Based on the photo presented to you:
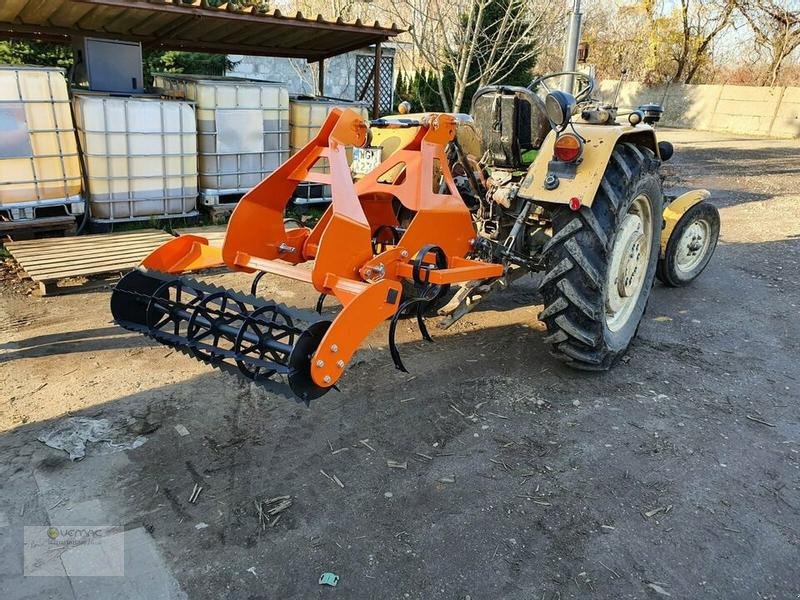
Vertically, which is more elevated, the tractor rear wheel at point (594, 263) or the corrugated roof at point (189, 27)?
the corrugated roof at point (189, 27)

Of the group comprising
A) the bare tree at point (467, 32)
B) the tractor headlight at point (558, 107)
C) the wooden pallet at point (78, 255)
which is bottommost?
the wooden pallet at point (78, 255)

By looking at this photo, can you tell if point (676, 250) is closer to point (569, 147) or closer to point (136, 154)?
point (569, 147)

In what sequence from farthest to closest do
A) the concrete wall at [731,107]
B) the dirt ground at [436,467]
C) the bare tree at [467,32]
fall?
1. the concrete wall at [731,107]
2. the bare tree at [467,32]
3. the dirt ground at [436,467]

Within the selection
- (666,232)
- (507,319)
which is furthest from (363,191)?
(666,232)

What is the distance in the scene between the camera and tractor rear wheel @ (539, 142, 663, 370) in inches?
138

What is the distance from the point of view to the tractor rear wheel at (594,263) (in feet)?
11.5

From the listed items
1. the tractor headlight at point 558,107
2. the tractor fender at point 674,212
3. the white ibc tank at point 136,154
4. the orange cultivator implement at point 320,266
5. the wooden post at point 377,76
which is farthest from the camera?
the wooden post at point 377,76

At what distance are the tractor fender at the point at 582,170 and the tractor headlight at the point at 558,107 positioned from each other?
23 cm

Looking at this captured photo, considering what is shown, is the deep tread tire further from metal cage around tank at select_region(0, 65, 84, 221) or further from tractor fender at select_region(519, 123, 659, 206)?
metal cage around tank at select_region(0, 65, 84, 221)

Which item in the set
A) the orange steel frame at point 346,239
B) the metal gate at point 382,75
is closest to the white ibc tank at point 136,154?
the orange steel frame at point 346,239

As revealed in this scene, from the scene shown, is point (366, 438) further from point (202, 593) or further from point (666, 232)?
point (666, 232)

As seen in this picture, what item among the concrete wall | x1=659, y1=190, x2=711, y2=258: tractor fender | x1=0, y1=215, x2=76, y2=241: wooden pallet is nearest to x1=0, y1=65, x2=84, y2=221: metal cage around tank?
x1=0, y1=215, x2=76, y2=241: wooden pallet

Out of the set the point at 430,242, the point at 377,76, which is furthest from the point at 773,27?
the point at 430,242

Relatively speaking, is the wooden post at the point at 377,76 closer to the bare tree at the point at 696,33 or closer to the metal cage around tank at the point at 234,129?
the metal cage around tank at the point at 234,129
